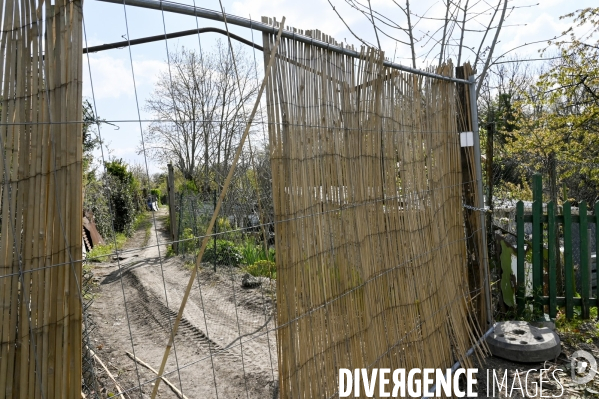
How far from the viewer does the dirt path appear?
375cm

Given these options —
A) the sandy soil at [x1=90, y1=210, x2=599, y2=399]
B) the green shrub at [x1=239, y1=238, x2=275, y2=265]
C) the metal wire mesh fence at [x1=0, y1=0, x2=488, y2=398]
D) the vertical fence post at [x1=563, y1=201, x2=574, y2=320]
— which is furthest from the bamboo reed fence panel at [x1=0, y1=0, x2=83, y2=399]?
the green shrub at [x1=239, y1=238, x2=275, y2=265]

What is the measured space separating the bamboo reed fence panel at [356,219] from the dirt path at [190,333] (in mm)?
412

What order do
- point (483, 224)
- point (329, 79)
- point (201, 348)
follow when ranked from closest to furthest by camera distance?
1. point (329, 79)
2. point (483, 224)
3. point (201, 348)

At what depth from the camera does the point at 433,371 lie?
3016 mm

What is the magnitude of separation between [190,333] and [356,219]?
3.47m

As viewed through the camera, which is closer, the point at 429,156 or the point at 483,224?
the point at 429,156

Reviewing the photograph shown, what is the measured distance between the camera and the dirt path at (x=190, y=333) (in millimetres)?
3752

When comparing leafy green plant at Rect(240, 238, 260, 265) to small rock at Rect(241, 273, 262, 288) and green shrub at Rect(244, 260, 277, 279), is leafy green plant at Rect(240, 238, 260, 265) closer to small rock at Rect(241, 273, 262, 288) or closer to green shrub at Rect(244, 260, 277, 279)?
green shrub at Rect(244, 260, 277, 279)

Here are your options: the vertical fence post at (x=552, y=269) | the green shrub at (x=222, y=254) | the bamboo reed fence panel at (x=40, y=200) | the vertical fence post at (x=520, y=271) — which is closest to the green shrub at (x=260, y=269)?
the green shrub at (x=222, y=254)

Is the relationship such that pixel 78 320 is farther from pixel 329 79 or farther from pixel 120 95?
pixel 329 79

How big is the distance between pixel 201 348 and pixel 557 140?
284 inches

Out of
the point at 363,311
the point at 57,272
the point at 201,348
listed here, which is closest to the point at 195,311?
the point at 201,348

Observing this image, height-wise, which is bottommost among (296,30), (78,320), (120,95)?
(78,320)

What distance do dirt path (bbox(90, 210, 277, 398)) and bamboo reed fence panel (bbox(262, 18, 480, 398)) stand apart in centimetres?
41
